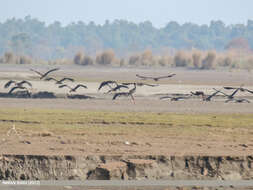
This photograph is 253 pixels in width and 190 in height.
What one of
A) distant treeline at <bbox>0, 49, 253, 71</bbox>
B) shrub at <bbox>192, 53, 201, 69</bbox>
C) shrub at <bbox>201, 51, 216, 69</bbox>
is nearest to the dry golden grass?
shrub at <bbox>201, 51, 216, 69</bbox>

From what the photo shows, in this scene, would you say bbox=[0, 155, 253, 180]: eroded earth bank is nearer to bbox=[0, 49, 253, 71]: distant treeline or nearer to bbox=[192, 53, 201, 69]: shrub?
bbox=[0, 49, 253, 71]: distant treeline

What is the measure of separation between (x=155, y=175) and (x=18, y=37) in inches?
4568

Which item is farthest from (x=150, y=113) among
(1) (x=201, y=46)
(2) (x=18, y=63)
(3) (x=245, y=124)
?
(1) (x=201, y=46)

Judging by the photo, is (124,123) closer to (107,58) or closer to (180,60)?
(180,60)

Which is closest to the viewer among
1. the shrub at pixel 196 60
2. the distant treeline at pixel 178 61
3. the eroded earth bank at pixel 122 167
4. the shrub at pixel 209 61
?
the eroded earth bank at pixel 122 167

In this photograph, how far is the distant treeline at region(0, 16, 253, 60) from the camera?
15900cm

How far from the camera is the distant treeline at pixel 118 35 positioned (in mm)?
159000

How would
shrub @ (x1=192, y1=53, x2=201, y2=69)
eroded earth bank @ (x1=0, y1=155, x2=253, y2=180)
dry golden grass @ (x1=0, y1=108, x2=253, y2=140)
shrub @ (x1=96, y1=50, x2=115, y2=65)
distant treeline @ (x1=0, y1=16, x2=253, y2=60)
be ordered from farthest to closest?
distant treeline @ (x1=0, y1=16, x2=253, y2=60) < shrub @ (x1=96, y1=50, x2=115, y2=65) < shrub @ (x1=192, y1=53, x2=201, y2=69) < dry golden grass @ (x1=0, y1=108, x2=253, y2=140) < eroded earth bank @ (x1=0, y1=155, x2=253, y2=180)

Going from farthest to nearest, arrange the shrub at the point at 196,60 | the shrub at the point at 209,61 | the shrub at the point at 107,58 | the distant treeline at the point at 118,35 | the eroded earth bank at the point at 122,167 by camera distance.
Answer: the distant treeline at the point at 118,35
the shrub at the point at 107,58
the shrub at the point at 196,60
the shrub at the point at 209,61
the eroded earth bank at the point at 122,167

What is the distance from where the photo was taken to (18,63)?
64.6m

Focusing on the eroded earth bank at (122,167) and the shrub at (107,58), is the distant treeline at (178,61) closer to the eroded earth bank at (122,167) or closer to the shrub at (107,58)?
the shrub at (107,58)

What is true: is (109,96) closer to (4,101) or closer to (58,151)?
(4,101)

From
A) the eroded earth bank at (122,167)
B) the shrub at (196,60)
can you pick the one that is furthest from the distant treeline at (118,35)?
the eroded earth bank at (122,167)

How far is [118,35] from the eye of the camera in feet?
560
